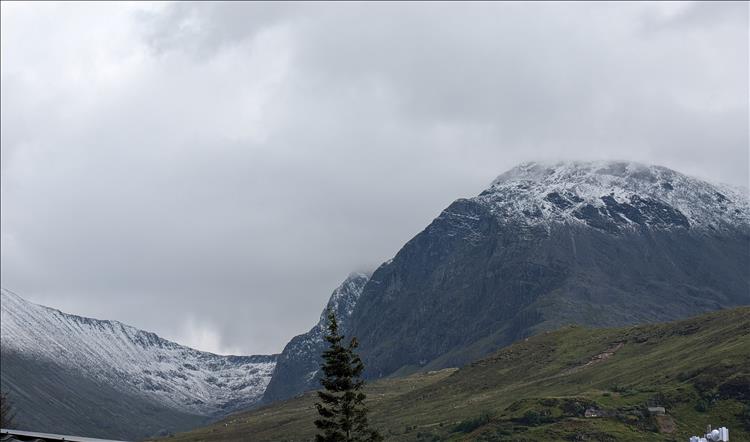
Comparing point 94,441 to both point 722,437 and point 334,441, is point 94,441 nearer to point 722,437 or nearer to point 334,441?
point 334,441

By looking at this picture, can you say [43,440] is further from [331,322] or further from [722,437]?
[722,437]

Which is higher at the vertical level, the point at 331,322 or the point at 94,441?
the point at 331,322

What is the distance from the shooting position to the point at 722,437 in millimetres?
127438

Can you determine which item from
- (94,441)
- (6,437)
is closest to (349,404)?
(94,441)

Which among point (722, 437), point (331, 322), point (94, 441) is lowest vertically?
point (722, 437)

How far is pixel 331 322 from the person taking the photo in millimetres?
109250

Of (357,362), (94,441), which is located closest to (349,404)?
(357,362)

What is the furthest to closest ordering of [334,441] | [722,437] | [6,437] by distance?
[722,437] < [334,441] < [6,437]

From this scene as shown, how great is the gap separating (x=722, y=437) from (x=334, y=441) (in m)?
46.7

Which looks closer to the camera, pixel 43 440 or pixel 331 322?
pixel 43 440

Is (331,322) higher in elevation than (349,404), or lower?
higher

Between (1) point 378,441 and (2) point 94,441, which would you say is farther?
(1) point 378,441

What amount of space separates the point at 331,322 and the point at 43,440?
33247 mm

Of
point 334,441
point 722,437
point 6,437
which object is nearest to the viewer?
point 6,437
